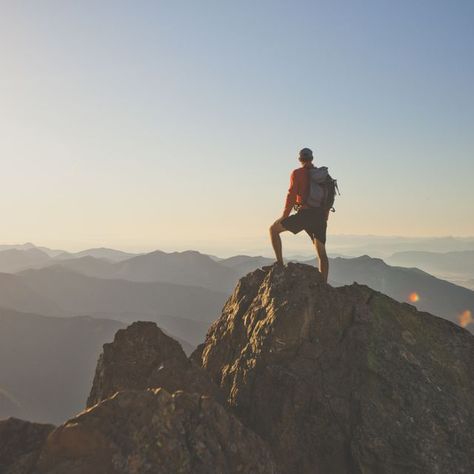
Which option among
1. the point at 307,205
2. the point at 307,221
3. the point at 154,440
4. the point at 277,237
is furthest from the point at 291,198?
the point at 154,440

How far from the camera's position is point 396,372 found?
34.7 ft

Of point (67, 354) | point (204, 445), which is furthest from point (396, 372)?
point (67, 354)

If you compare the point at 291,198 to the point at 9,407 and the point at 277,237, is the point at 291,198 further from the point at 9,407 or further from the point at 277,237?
the point at 9,407

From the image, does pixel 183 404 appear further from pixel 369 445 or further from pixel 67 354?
pixel 67 354

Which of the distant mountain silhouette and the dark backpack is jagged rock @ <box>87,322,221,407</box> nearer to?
the dark backpack

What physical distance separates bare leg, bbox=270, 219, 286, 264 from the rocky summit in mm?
708

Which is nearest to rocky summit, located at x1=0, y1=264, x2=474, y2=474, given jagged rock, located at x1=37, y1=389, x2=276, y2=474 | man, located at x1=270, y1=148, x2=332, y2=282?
jagged rock, located at x1=37, y1=389, x2=276, y2=474

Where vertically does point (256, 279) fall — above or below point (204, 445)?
above

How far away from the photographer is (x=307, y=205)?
42.7 feet

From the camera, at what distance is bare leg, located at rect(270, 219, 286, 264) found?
13.5 m

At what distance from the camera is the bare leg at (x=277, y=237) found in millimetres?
13461

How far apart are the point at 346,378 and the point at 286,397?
152 centimetres

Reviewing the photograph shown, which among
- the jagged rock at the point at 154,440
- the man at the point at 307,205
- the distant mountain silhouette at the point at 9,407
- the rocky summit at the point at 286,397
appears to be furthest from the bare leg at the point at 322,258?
the distant mountain silhouette at the point at 9,407

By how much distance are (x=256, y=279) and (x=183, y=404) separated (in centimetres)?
640
